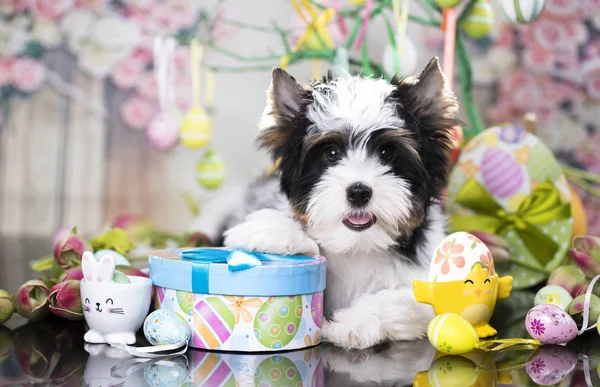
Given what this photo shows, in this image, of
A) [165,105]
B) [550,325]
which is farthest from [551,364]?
[165,105]

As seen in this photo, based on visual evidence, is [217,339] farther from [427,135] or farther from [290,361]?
[427,135]

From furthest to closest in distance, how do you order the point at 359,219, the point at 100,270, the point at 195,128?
the point at 195,128 → the point at 359,219 → the point at 100,270

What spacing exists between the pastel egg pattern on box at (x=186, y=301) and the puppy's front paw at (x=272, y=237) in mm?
235

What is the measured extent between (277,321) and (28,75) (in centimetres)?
382

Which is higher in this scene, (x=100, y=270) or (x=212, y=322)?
(x=100, y=270)

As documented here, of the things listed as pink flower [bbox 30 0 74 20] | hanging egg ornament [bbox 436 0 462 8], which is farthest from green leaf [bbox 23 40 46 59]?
hanging egg ornament [bbox 436 0 462 8]

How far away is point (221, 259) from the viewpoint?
6.85ft

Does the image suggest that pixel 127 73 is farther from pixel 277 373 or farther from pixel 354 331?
pixel 277 373

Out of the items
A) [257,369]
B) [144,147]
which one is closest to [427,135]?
[257,369]

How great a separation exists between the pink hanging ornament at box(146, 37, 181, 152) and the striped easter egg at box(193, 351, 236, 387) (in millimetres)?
2263

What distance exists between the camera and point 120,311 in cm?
201

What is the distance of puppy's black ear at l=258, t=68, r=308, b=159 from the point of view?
89.6 inches

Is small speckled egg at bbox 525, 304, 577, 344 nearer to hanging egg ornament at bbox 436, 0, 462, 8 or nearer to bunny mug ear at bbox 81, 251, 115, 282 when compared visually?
bunny mug ear at bbox 81, 251, 115, 282

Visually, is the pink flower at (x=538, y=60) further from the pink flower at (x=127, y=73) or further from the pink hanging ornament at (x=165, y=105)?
the pink flower at (x=127, y=73)
